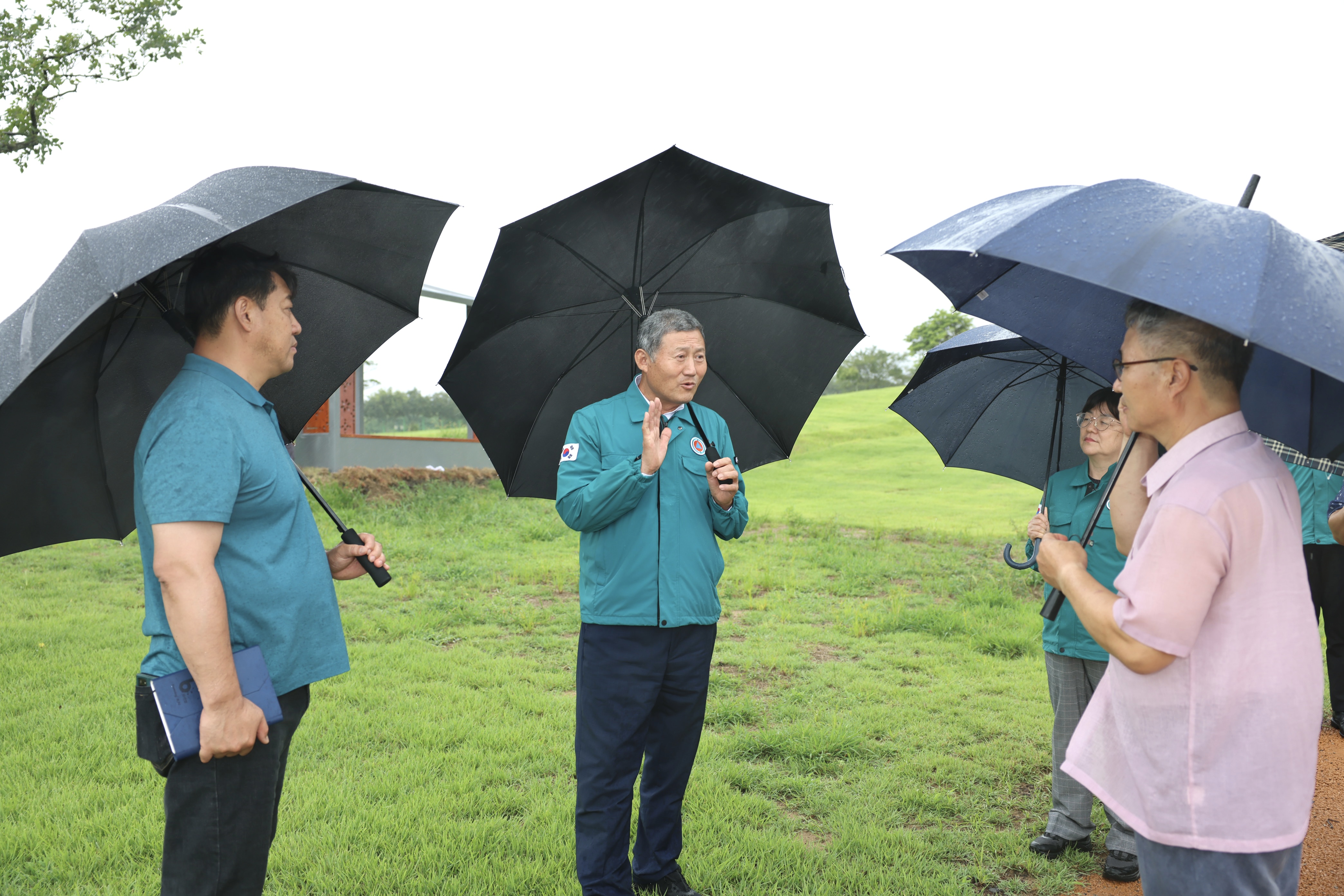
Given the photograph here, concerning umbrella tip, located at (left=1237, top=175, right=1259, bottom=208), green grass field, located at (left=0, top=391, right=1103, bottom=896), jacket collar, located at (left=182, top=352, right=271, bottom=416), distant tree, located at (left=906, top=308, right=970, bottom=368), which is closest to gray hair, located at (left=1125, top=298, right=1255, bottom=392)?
umbrella tip, located at (left=1237, top=175, right=1259, bottom=208)

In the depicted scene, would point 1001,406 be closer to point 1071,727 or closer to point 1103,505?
point 1071,727

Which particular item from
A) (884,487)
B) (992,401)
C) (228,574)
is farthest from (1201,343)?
(884,487)

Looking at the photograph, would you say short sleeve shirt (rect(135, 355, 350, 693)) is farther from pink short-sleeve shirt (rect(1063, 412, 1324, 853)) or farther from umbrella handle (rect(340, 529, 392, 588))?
pink short-sleeve shirt (rect(1063, 412, 1324, 853))

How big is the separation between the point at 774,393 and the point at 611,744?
5.47ft

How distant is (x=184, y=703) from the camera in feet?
6.53

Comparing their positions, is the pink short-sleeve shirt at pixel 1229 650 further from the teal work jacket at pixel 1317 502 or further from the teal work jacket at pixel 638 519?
the teal work jacket at pixel 1317 502

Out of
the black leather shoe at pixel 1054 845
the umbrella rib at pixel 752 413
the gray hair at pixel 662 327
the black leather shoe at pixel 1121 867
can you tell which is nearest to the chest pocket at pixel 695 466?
the gray hair at pixel 662 327

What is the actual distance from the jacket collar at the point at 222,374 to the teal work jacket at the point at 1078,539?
3042 millimetres

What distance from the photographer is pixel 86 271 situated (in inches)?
72.4

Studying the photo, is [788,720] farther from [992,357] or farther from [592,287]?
[592,287]

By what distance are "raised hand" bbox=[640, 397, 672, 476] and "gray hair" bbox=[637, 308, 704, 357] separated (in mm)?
272

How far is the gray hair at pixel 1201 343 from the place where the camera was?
182 cm

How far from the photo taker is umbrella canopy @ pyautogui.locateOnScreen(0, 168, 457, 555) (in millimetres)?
1845

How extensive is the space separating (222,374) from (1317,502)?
596 cm
